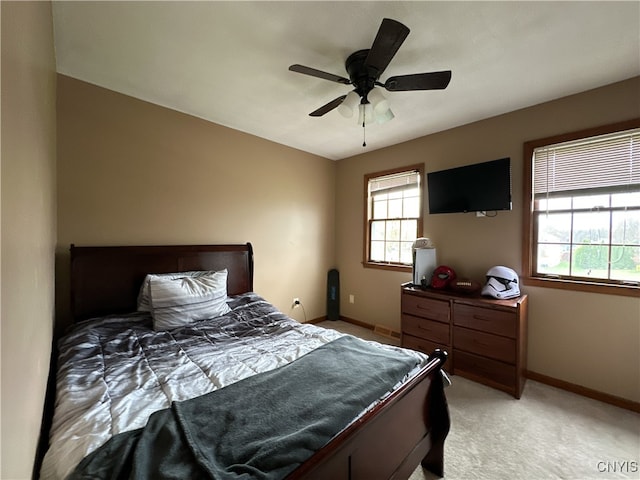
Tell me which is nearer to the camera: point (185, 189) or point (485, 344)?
point (485, 344)

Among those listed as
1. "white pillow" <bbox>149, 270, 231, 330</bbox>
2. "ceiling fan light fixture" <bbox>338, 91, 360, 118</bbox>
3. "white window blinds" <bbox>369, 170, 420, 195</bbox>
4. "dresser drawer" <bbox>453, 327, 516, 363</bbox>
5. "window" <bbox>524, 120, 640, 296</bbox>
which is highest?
"ceiling fan light fixture" <bbox>338, 91, 360, 118</bbox>

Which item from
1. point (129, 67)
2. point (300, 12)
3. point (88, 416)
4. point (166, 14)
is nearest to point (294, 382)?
point (88, 416)

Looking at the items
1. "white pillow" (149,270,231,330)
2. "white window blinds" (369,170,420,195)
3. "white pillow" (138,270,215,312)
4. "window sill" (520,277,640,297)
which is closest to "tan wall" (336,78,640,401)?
"window sill" (520,277,640,297)

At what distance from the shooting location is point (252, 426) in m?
1.00

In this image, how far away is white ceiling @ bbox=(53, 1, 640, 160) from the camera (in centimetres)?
154

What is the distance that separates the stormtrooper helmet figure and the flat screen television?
0.62 m

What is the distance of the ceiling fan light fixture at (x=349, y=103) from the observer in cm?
192

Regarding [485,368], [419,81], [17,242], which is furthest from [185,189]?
[485,368]

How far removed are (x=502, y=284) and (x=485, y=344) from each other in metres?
0.58

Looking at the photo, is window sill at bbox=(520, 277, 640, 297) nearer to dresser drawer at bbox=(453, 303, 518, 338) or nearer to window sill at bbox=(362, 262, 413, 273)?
dresser drawer at bbox=(453, 303, 518, 338)

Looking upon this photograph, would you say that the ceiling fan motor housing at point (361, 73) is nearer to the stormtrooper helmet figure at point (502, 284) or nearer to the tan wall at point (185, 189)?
the tan wall at point (185, 189)

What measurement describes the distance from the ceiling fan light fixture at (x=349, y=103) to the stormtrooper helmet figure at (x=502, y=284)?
2.02m

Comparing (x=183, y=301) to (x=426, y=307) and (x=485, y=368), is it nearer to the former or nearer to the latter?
(x=426, y=307)

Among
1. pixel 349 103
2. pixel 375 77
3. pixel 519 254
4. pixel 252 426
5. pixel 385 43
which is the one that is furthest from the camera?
pixel 519 254
